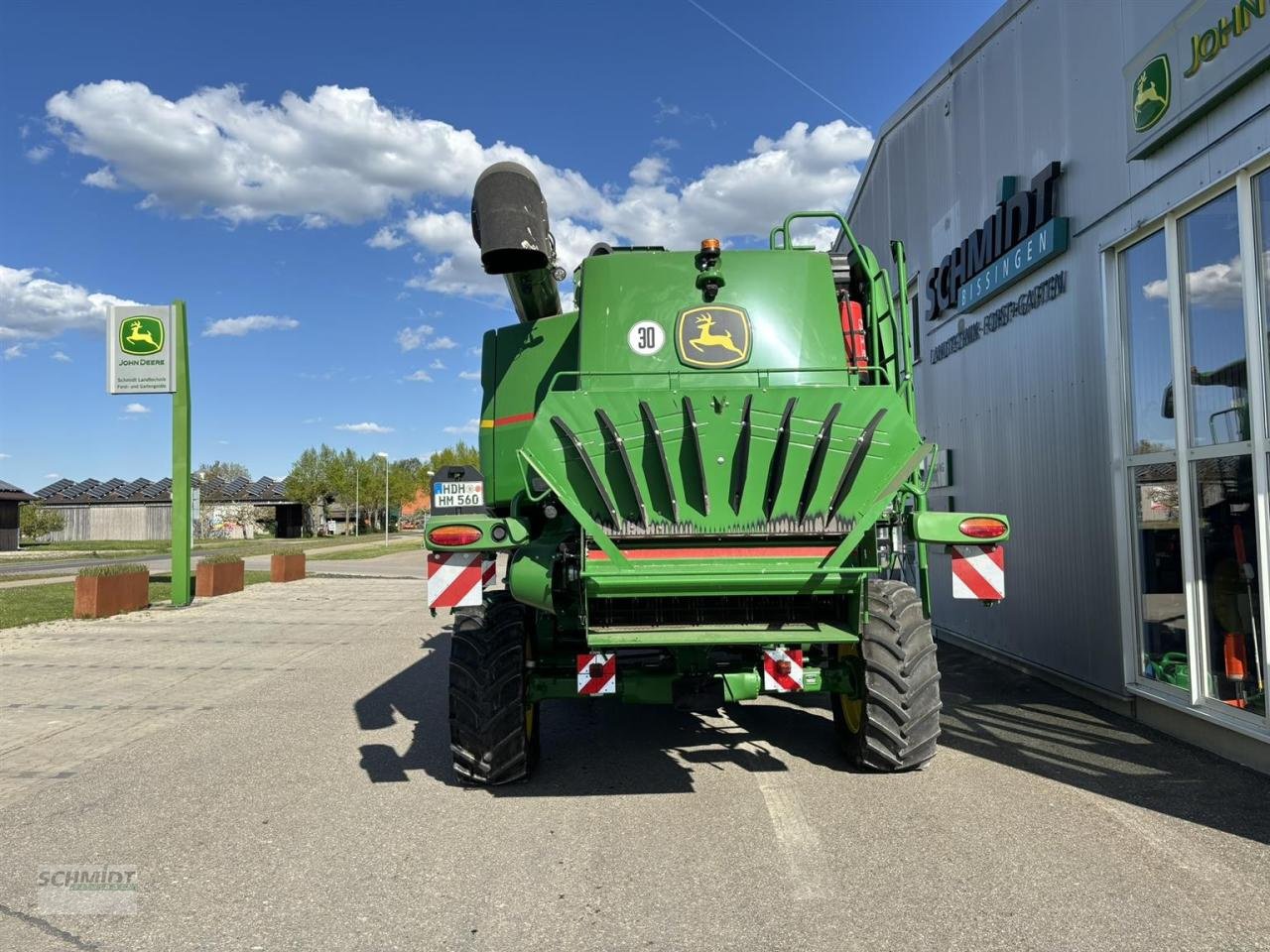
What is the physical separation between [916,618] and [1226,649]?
7.94ft

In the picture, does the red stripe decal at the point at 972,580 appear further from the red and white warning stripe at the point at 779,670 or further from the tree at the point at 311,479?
the tree at the point at 311,479

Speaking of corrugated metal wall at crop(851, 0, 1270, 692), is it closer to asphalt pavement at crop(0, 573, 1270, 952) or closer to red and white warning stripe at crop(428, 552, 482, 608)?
asphalt pavement at crop(0, 573, 1270, 952)

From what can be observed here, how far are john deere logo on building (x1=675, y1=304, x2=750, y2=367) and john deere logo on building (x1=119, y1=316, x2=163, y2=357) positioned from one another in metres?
14.9

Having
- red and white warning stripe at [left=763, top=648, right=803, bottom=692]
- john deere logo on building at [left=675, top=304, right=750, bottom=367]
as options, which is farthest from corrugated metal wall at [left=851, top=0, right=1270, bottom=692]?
red and white warning stripe at [left=763, top=648, right=803, bottom=692]

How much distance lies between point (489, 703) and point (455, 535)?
3.24 ft

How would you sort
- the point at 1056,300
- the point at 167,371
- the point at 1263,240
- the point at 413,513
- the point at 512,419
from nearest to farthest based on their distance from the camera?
the point at 1263,240 → the point at 512,419 → the point at 1056,300 → the point at 167,371 → the point at 413,513

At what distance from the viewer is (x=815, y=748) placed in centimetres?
622

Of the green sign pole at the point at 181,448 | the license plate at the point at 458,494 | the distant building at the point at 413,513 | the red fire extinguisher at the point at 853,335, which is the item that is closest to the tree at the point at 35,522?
the distant building at the point at 413,513

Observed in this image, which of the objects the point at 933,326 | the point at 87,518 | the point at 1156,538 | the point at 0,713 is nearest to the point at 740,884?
the point at 1156,538

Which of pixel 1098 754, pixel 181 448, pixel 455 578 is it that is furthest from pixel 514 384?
pixel 181 448

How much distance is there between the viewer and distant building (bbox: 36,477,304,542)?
65.5 meters

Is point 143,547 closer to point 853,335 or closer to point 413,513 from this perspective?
point 413,513

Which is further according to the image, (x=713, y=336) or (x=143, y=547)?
(x=143, y=547)

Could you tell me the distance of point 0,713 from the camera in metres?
7.96
